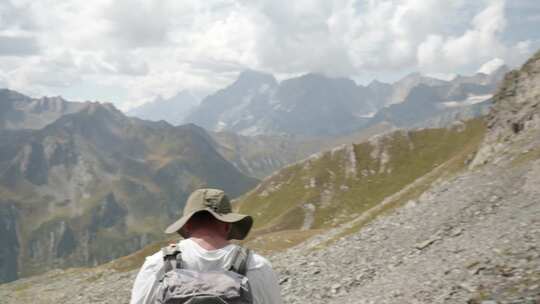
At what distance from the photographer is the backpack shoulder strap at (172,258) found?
23.3 feet

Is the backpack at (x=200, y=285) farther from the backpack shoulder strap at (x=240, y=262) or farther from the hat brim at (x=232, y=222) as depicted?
the hat brim at (x=232, y=222)

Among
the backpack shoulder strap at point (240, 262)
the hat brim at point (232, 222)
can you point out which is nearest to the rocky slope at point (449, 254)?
the hat brim at point (232, 222)

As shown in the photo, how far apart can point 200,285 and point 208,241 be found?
2.48 feet

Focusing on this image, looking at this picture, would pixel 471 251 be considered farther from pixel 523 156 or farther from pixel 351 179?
pixel 351 179

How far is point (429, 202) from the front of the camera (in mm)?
45875

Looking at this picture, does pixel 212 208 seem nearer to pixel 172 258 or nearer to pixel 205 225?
pixel 205 225

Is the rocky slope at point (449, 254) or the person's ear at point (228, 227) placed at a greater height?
the person's ear at point (228, 227)

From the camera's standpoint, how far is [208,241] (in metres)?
7.44

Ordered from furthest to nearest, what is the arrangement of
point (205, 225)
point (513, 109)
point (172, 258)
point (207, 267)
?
point (513, 109) < point (205, 225) < point (207, 267) < point (172, 258)

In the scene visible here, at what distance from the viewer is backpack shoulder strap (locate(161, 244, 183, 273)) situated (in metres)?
7.10

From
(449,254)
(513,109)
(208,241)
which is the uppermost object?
(208,241)

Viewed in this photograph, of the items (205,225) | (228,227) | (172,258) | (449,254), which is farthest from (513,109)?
(172,258)

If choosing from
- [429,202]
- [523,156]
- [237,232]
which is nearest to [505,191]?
[429,202]

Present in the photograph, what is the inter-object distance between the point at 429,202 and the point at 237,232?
40.9 metres
